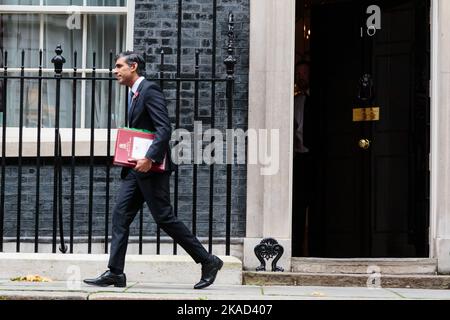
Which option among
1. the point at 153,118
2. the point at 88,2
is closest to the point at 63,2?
the point at 88,2

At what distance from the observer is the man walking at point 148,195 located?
742 cm

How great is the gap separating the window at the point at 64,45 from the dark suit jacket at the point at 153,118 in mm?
1746

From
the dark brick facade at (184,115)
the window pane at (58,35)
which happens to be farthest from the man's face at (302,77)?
the window pane at (58,35)

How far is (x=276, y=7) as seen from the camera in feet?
29.2

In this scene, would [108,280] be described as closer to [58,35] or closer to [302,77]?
[58,35]

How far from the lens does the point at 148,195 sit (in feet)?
24.4

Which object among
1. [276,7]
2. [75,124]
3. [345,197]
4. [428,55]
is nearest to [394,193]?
[345,197]

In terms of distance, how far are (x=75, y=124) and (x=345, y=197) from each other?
3.10m

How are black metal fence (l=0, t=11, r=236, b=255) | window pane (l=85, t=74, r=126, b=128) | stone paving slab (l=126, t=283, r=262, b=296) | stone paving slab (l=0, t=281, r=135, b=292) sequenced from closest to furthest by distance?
1. stone paving slab (l=0, t=281, r=135, b=292)
2. stone paving slab (l=126, t=283, r=262, b=296)
3. black metal fence (l=0, t=11, r=236, b=255)
4. window pane (l=85, t=74, r=126, b=128)

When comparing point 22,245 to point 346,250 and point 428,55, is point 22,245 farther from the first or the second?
point 428,55

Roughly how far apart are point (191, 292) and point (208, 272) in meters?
0.28

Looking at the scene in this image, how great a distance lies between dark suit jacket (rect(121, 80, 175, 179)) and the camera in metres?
7.33

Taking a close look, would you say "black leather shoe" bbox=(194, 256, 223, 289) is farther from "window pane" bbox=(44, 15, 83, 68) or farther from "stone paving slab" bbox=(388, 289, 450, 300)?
"window pane" bbox=(44, 15, 83, 68)

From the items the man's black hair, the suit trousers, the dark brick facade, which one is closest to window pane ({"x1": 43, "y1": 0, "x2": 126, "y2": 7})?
the dark brick facade
